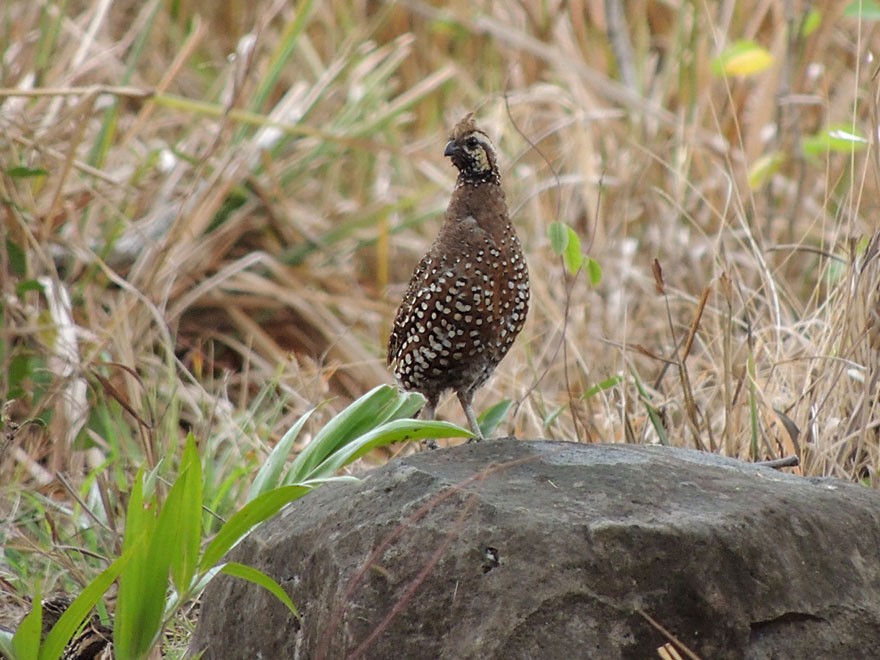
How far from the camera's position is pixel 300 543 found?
2766 millimetres

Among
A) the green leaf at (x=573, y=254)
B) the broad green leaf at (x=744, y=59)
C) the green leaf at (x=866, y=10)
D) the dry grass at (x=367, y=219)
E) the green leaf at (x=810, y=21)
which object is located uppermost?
the green leaf at (x=866, y=10)

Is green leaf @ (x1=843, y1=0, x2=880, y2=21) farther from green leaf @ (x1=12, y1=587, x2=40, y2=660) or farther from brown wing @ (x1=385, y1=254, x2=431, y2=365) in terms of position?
green leaf @ (x1=12, y1=587, x2=40, y2=660)

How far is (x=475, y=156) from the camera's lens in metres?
3.63

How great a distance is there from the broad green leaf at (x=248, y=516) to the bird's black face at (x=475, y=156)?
1.27 meters

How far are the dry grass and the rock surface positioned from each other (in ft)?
3.66

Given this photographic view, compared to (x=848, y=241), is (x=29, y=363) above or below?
below

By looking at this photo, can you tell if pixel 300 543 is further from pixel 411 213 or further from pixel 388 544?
pixel 411 213

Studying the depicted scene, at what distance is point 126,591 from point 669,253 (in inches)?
165

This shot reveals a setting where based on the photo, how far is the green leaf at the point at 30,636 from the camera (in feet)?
8.52

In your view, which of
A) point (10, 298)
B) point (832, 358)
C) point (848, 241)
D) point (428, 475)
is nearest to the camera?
point (428, 475)

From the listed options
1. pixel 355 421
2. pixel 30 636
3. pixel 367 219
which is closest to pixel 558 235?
pixel 355 421

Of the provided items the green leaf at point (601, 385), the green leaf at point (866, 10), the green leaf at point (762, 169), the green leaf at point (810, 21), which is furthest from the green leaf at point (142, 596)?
A: the green leaf at point (810, 21)

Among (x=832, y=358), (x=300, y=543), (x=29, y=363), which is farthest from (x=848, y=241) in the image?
(x=29, y=363)

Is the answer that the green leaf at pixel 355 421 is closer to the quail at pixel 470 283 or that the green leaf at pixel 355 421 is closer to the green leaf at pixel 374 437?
the green leaf at pixel 374 437
